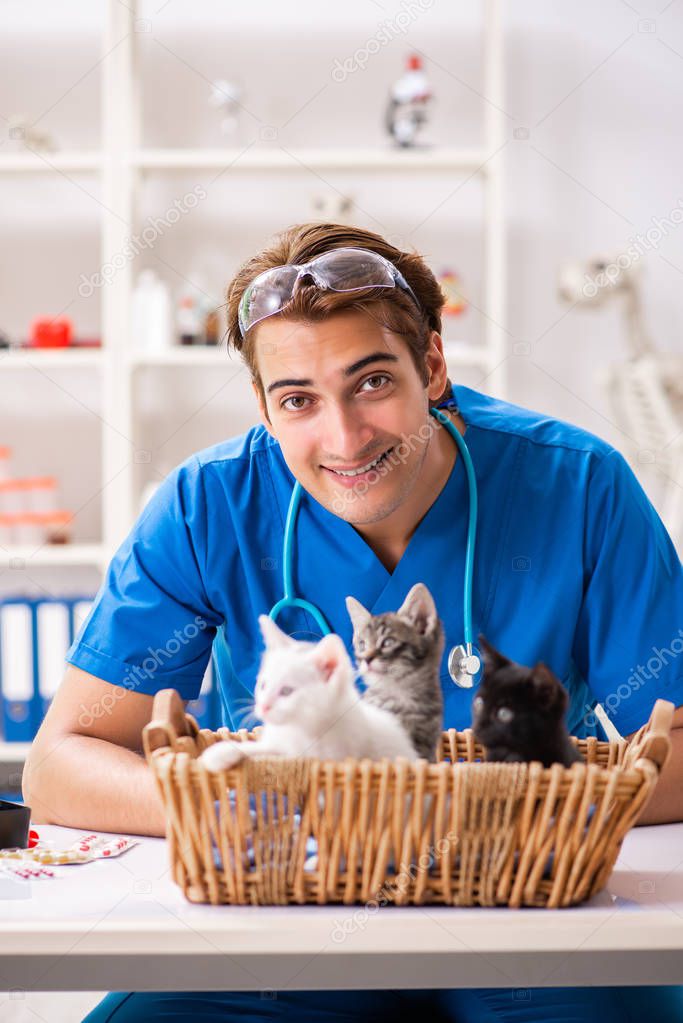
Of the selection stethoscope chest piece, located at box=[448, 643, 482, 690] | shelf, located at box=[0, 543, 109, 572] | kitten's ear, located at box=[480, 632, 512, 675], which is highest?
shelf, located at box=[0, 543, 109, 572]

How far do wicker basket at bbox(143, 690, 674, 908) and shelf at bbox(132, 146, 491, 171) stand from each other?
2.40 metres

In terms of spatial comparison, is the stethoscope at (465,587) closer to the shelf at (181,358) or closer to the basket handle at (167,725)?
the basket handle at (167,725)

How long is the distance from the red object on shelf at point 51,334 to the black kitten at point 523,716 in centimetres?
247

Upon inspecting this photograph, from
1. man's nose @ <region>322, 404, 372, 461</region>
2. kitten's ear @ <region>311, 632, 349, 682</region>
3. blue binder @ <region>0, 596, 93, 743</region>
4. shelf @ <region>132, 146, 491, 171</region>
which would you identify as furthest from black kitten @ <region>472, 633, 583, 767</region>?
shelf @ <region>132, 146, 491, 171</region>

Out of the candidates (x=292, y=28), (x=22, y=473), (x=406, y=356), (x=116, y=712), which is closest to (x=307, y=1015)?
(x=116, y=712)

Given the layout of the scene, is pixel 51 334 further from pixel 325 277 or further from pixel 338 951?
pixel 338 951

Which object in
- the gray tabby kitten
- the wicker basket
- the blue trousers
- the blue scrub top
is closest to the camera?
the wicker basket

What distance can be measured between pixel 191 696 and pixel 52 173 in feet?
7.08

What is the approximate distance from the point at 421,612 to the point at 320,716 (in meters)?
0.13

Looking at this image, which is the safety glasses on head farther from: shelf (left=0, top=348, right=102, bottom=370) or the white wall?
the white wall

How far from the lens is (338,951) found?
74 cm

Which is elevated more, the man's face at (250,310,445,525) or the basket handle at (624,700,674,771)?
the man's face at (250,310,445,525)

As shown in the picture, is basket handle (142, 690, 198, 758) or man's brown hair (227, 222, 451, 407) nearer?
basket handle (142, 690, 198, 758)

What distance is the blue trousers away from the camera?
97 centimetres
